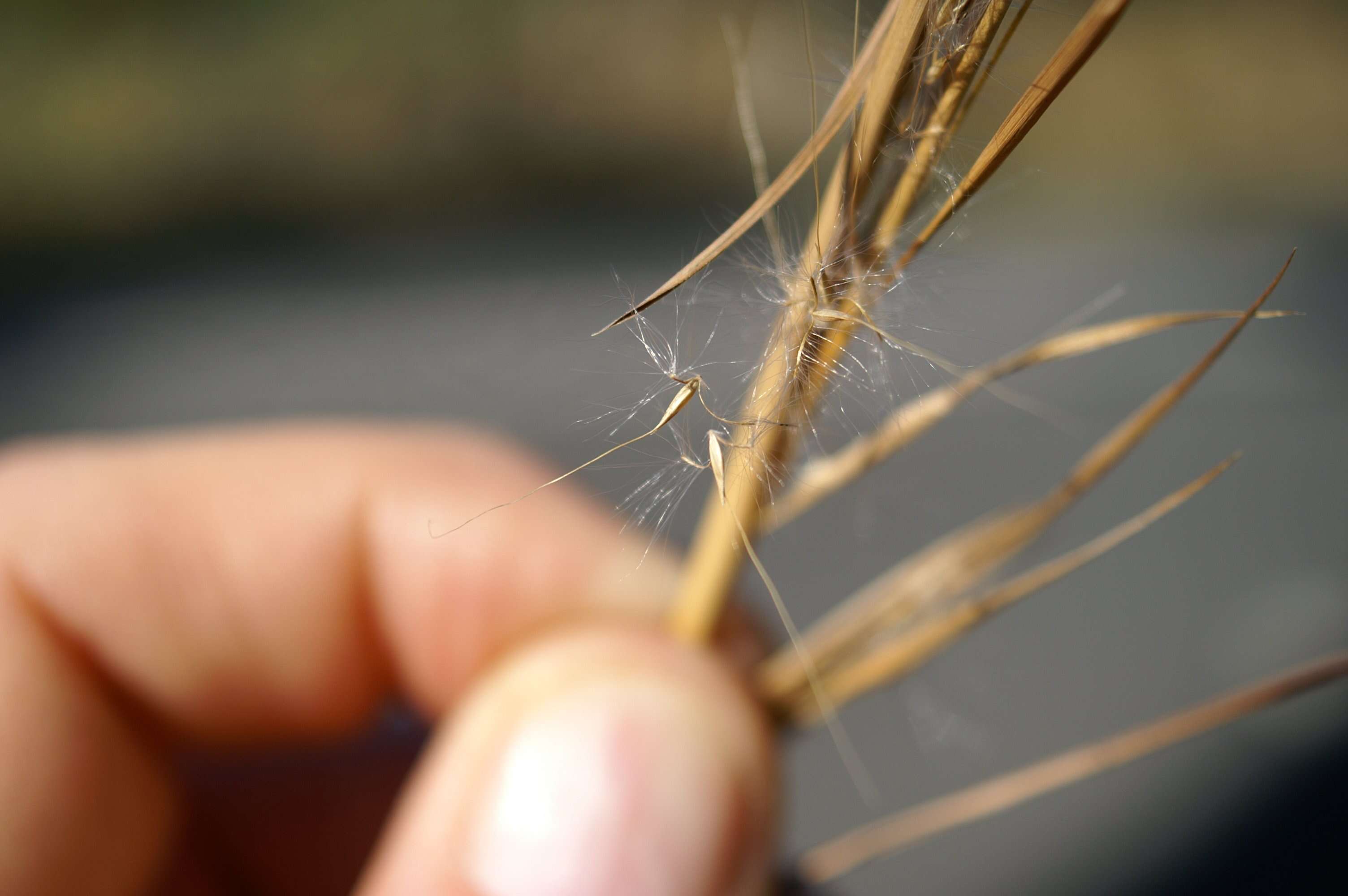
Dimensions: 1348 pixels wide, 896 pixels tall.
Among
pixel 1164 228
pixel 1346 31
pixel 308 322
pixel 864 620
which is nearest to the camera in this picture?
pixel 864 620

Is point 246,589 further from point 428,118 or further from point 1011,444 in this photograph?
point 428,118

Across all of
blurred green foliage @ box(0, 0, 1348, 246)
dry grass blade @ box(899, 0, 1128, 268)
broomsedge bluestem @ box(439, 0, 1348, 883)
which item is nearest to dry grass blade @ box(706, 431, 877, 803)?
broomsedge bluestem @ box(439, 0, 1348, 883)

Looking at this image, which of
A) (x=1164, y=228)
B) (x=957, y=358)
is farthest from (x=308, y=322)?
(x=1164, y=228)

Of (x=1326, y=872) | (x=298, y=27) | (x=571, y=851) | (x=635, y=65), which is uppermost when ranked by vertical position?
(x=298, y=27)

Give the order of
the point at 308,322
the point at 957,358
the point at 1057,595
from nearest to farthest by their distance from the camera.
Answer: the point at 957,358
the point at 1057,595
the point at 308,322

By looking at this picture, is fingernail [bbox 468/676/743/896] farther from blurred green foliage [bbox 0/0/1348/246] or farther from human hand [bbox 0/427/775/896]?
blurred green foliage [bbox 0/0/1348/246]

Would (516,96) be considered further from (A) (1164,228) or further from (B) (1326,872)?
(B) (1326,872)
